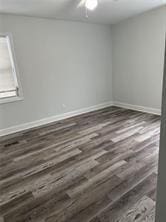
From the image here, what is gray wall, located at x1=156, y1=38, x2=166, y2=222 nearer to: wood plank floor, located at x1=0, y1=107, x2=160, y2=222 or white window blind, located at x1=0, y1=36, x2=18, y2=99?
wood plank floor, located at x1=0, y1=107, x2=160, y2=222

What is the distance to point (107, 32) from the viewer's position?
484cm

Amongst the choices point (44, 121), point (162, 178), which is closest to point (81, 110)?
point (44, 121)

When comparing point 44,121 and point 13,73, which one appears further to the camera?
point 44,121

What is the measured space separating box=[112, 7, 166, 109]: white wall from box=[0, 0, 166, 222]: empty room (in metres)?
0.02

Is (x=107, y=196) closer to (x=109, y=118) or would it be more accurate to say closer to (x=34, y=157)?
(x=34, y=157)

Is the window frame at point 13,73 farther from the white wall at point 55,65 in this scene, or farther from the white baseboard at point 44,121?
the white baseboard at point 44,121

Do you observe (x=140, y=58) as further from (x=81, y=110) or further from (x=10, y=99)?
(x=10, y=99)

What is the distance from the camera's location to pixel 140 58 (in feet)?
14.3

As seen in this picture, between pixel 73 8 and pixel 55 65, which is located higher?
pixel 73 8

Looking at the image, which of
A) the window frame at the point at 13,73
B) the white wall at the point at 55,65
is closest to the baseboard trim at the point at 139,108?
the white wall at the point at 55,65

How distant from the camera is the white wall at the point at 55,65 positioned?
3480mm

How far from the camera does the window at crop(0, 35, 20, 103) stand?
3383mm

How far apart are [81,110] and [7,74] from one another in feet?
6.93

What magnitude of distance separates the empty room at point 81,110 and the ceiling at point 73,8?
20 millimetres
